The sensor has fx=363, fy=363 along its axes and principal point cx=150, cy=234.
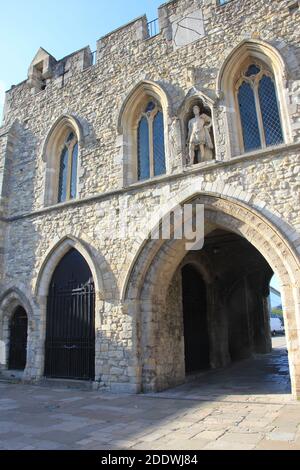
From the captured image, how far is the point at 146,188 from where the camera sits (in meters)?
8.11

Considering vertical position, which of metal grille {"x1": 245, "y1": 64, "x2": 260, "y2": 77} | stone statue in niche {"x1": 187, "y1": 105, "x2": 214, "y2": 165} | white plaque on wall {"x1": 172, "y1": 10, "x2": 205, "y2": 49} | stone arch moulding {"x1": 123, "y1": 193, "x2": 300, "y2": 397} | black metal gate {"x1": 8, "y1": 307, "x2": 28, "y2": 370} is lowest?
black metal gate {"x1": 8, "y1": 307, "x2": 28, "y2": 370}

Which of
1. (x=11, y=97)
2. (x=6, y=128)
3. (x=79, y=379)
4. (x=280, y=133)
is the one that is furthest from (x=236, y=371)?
(x=11, y=97)

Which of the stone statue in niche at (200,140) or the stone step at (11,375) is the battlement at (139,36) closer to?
the stone statue in niche at (200,140)

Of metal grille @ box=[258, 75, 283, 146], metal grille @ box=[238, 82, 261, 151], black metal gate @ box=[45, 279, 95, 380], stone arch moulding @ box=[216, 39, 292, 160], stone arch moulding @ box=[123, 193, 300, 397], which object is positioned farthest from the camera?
black metal gate @ box=[45, 279, 95, 380]

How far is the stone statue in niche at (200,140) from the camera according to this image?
303 inches

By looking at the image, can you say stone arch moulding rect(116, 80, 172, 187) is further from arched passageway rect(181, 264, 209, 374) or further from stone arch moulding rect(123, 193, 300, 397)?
arched passageway rect(181, 264, 209, 374)

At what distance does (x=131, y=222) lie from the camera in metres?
8.09

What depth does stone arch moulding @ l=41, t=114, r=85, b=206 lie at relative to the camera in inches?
394

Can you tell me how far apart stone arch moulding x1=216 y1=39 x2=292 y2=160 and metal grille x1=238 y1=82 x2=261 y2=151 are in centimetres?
16

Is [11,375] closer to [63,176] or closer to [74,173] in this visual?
[63,176]

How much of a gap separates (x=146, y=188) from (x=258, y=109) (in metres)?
2.87

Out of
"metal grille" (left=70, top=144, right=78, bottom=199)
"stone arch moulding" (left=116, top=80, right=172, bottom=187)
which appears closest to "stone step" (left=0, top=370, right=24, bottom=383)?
"metal grille" (left=70, top=144, right=78, bottom=199)

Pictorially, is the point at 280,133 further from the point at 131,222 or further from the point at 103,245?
the point at 103,245

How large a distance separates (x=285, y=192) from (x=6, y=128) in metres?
9.06
